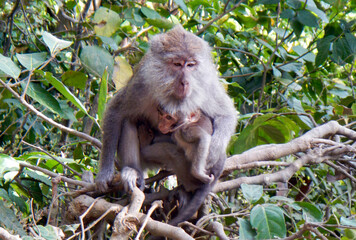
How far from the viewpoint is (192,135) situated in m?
3.81

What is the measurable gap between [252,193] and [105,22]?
100 inches

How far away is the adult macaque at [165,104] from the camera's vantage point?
3971 mm

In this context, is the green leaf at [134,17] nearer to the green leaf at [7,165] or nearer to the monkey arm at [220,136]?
the monkey arm at [220,136]

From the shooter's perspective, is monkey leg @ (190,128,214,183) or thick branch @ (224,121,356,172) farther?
thick branch @ (224,121,356,172)

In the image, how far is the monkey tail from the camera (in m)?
3.60

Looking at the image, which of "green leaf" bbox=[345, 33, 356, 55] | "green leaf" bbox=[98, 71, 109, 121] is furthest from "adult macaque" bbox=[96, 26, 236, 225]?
"green leaf" bbox=[345, 33, 356, 55]

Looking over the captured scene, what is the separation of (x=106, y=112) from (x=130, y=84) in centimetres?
35

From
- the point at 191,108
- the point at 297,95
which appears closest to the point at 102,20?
the point at 191,108

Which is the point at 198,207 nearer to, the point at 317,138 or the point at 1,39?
the point at 317,138

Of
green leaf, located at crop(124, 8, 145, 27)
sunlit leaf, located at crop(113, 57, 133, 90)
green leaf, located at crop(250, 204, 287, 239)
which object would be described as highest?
green leaf, located at crop(124, 8, 145, 27)

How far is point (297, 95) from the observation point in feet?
22.7

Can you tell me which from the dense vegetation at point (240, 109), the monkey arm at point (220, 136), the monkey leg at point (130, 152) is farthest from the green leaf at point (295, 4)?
the monkey leg at point (130, 152)

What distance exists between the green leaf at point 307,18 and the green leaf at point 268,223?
276 centimetres

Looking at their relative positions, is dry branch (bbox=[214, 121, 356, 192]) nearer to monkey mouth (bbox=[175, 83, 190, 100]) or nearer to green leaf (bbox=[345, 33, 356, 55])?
monkey mouth (bbox=[175, 83, 190, 100])
